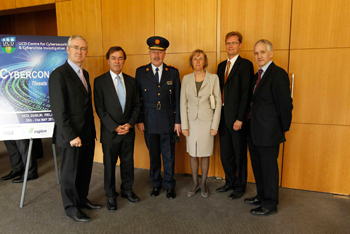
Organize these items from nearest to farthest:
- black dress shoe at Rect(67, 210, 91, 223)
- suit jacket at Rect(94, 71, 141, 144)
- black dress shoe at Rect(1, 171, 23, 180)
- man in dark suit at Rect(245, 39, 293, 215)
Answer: man in dark suit at Rect(245, 39, 293, 215), black dress shoe at Rect(67, 210, 91, 223), suit jacket at Rect(94, 71, 141, 144), black dress shoe at Rect(1, 171, 23, 180)

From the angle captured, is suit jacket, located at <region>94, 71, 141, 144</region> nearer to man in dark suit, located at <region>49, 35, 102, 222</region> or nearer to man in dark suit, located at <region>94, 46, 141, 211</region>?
man in dark suit, located at <region>94, 46, 141, 211</region>

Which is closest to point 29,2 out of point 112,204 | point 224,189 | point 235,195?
point 112,204

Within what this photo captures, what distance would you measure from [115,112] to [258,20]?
2.27 m

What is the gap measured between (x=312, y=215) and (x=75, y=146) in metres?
2.74

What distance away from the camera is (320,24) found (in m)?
2.95

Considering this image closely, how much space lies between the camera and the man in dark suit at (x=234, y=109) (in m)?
2.87

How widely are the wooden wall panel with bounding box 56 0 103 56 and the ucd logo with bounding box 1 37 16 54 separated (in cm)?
137

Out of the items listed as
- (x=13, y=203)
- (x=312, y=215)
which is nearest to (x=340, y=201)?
(x=312, y=215)

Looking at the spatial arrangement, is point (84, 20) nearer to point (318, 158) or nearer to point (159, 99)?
point (159, 99)

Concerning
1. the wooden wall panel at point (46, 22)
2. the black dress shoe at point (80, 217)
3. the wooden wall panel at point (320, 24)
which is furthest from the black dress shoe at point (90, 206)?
the wooden wall panel at point (46, 22)

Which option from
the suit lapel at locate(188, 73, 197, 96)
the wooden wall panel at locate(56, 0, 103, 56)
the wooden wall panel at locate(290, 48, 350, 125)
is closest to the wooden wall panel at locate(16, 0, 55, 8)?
the wooden wall panel at locate(56, 0, 103, 56)

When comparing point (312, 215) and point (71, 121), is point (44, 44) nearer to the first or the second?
point (71, 121)

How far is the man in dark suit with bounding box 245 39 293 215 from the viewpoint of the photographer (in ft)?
8.00

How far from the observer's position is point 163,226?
2.46 metres
